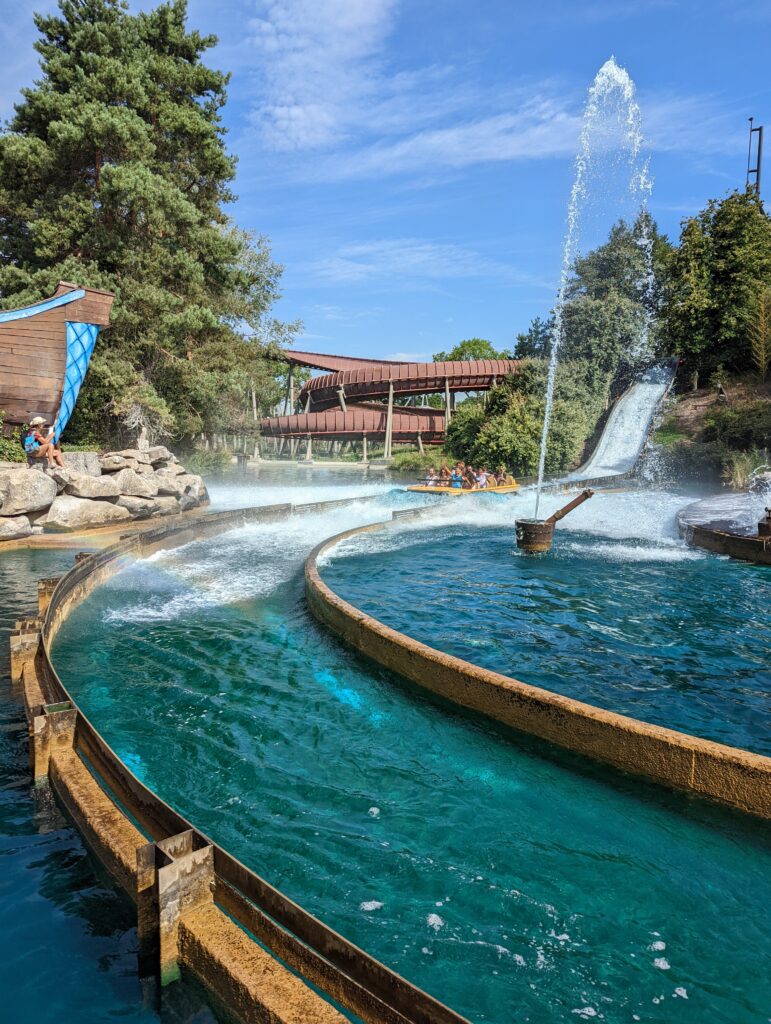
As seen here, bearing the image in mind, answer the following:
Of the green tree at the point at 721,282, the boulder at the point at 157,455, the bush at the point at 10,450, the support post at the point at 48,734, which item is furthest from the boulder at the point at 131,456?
the green tree at the point at 721,282

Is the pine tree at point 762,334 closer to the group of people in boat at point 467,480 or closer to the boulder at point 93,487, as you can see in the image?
the group of people in boat at point 467,480

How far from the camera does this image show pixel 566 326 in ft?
132

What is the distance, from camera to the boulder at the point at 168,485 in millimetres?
19281

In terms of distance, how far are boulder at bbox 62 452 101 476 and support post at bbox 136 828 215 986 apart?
622 inches

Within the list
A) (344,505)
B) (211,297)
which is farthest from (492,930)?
(211,297)

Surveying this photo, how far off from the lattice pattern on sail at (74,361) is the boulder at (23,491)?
3.30 meters

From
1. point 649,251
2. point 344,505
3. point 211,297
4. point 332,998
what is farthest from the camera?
point 649,251

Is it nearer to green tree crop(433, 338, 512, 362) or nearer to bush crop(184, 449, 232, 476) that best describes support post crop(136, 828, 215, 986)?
bush crop(184, 449, 232, 476)

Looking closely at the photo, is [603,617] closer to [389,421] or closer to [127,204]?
[127,204]

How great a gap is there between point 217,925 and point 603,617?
22.6 ft

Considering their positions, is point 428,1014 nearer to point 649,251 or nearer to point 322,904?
point 322,904

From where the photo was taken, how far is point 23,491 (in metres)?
14.7

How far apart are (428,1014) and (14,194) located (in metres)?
28.6

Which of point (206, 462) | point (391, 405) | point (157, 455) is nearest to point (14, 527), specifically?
point (157, 455)
